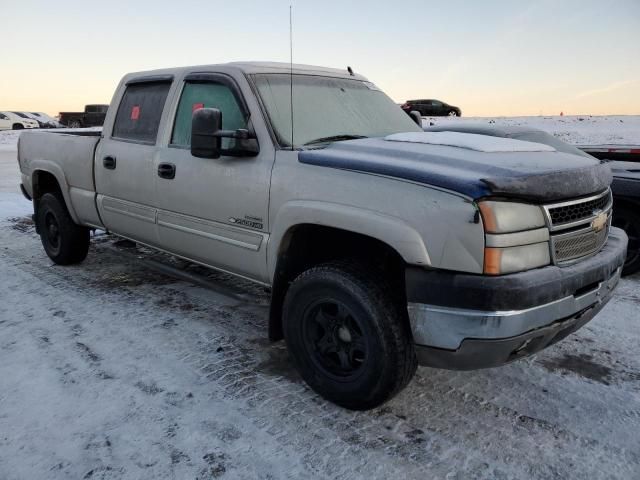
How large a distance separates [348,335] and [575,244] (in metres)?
1.21

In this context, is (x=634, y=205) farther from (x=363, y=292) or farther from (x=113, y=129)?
(x=113, y=129)

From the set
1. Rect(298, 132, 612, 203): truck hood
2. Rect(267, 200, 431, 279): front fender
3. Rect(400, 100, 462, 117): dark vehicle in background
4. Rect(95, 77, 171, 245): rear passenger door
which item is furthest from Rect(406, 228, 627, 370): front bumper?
Rect(400, 100, 462, 117): dark vehicle in background

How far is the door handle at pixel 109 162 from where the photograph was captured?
4.40m

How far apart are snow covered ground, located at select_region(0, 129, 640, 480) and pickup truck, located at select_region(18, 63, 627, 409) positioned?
30 centimetres

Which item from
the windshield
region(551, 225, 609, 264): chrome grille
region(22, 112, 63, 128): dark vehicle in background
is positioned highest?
the windshield

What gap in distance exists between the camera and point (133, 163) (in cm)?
418

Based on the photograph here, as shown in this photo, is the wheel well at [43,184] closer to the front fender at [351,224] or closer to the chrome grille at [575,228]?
the front fender at [351,224]

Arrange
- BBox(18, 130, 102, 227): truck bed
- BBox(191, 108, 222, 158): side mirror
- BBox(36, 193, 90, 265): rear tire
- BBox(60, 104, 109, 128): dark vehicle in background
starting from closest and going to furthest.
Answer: BBox(191, 108, 222, 158): side mirror, BBox(18, 130, 102, 227): truck bed, BBox(36, 193, 90, 265): rear tire, BBox(60, 104, 109, 128): dark vehicle in background

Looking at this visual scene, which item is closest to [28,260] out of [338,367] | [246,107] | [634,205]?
[246,107]

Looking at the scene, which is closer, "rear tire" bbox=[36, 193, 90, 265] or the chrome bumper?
the chrome bumper

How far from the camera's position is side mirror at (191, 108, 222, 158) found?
306 cm

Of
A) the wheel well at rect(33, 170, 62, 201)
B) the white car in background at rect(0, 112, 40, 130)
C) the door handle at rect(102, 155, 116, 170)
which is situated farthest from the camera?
the white car in background at rect(0, 112, 40, 130)

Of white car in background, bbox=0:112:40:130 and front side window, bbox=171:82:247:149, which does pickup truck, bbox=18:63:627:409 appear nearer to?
front side window, bbox=171:82:247:149

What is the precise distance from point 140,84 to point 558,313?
370cm
